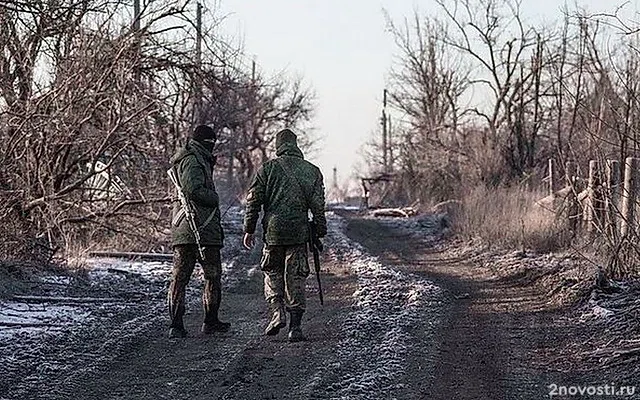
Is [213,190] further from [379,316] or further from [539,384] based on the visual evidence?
[539,384]

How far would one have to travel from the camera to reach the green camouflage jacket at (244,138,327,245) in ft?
30.9

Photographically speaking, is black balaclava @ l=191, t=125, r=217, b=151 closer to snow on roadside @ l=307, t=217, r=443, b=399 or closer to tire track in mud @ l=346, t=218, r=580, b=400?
snow on roadside @ l=307, t=217, r=443, b=399

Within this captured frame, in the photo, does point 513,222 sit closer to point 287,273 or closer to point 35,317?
point 287,273

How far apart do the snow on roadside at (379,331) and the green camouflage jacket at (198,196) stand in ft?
5.63

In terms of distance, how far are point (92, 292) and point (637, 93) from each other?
7.40m

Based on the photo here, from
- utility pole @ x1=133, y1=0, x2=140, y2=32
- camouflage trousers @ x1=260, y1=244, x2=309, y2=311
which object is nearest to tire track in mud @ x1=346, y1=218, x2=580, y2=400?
camouflage trousers @ x1=260, y1=244, x2=309, y2=311

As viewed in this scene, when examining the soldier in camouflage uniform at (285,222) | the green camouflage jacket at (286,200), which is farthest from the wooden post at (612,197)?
the soldier in camouflage uniform at (285,222)

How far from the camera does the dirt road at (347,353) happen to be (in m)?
7.20

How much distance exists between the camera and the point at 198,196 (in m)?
9.62

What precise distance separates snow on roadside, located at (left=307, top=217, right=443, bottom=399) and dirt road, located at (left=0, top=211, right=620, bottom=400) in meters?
0.01

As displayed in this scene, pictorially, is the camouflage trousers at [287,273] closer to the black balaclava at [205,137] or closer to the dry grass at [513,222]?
the black balaclava at [205,137]

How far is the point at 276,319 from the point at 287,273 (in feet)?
1.54

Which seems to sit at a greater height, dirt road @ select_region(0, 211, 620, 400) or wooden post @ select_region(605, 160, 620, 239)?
wooden post @ select_region(605, 160, 620, 239)

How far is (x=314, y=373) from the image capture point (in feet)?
25.2
